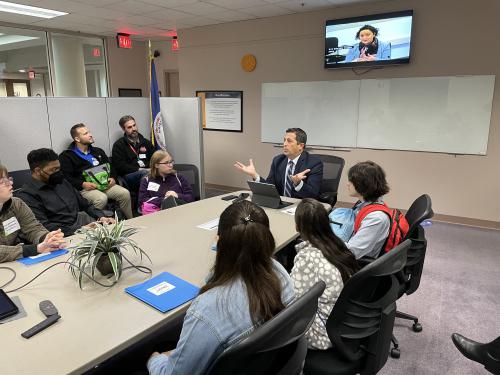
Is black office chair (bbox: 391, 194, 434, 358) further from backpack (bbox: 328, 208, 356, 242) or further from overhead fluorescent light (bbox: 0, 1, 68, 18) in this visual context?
overhead fluorescent light (bbox: 0, 1, 68, 18)

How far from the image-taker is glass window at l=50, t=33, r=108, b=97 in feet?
22.6

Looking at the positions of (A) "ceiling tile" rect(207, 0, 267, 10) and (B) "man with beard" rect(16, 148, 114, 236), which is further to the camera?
Answer: (A) "ceiling tile" rect(207, 0, 267, 10)

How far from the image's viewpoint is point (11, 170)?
3582 mm

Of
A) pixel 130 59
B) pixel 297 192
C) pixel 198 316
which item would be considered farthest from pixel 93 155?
pixel 130 59

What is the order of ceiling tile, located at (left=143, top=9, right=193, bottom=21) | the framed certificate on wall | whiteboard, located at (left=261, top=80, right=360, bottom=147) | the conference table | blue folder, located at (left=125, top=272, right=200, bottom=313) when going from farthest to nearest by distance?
1. the framed certificate on wall
2. ceiling tile, located at (left=143, top=9, right=193, bottom=21)
3. whiteboard, located at (left=261, top=80, right=360, bottom=147)
4. blue folder, located at (left=125, top=272, right=200, bottom=313)
5. the conference table

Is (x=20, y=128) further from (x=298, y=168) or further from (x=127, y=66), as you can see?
(x=127, y=66)

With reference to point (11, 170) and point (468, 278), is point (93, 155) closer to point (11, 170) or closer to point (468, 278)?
point (11, 170)

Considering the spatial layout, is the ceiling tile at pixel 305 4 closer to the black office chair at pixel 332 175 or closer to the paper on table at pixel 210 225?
the black office chair at pixel 332 175

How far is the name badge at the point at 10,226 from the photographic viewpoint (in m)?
1.92

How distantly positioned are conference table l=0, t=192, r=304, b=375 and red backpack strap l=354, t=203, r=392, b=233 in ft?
1.28

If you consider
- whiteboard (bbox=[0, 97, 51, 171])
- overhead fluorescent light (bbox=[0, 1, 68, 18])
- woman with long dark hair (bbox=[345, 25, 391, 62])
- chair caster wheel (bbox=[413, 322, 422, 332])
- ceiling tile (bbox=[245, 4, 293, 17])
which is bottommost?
chair caster wheel (bbox=[413, 322, 422, 332])

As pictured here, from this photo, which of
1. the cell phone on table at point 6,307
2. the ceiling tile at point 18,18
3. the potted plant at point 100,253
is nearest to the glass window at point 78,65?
the ceiling tile at point 18,18

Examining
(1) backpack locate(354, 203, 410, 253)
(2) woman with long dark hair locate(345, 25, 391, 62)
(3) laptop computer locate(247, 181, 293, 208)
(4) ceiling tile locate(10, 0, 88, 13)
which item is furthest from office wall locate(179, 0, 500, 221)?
(1) backpack locate(354, 203, 410, 253)

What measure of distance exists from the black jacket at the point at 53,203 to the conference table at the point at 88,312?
745mm
